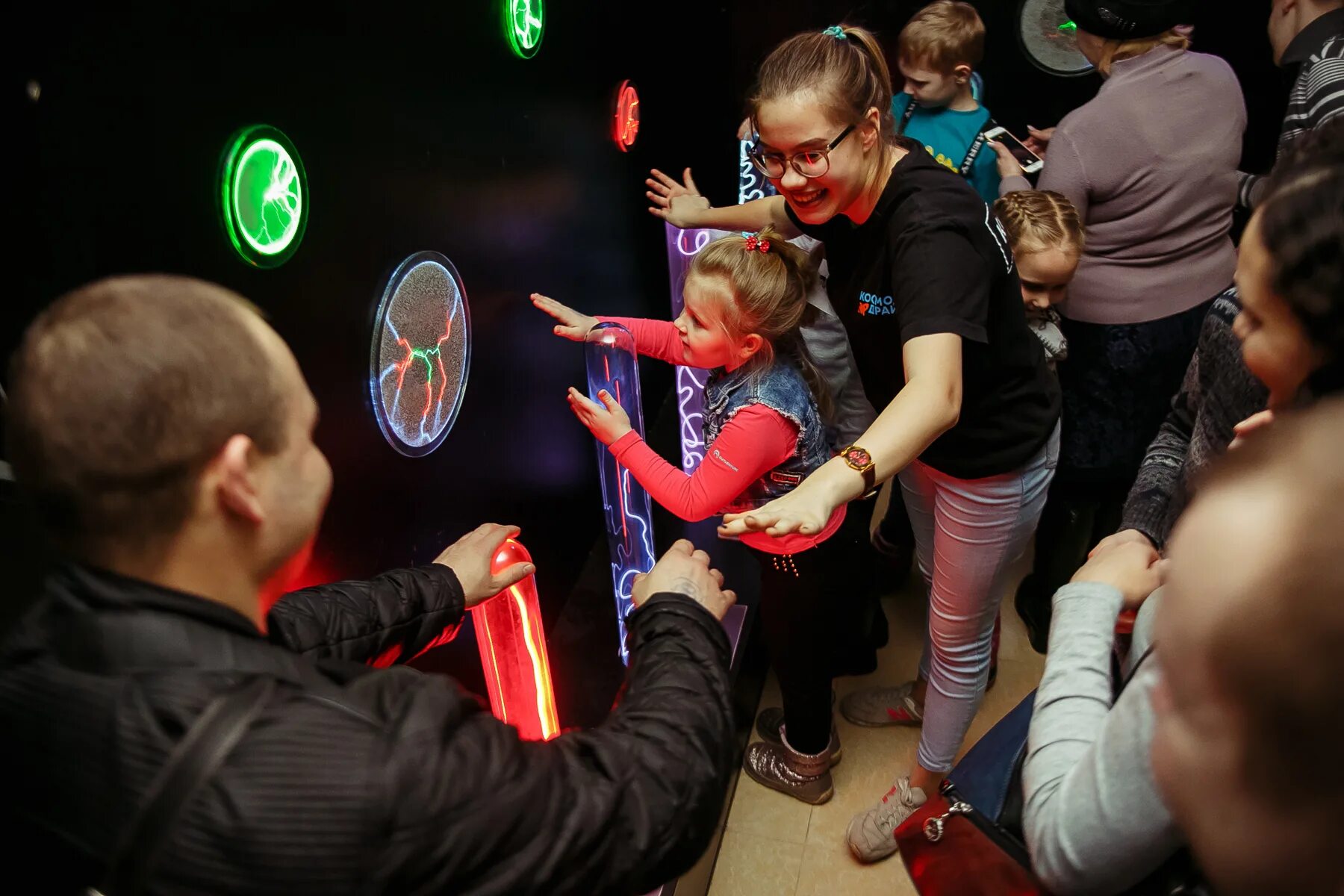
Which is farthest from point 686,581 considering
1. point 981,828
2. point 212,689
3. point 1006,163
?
point 1006,163

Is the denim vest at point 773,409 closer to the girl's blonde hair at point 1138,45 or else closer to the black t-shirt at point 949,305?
the black t-shirt at point 949,305

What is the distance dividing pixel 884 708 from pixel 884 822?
1.48 feet

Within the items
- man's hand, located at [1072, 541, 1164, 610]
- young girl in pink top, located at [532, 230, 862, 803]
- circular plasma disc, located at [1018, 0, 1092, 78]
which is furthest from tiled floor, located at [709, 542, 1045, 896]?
circular plasma disc, located at [1018, 0, 1092, 78]

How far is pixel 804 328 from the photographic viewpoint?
232cm

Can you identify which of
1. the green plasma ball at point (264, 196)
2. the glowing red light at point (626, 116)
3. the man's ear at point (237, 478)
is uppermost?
the green plasma ball at point (264, 196)

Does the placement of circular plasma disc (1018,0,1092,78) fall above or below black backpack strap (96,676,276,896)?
below

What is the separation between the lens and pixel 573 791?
0.89 m

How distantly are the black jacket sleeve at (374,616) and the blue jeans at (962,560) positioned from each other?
1.11m

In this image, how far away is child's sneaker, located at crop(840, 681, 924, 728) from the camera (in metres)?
2.73

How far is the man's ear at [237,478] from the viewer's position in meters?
0.79

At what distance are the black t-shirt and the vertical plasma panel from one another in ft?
1.82

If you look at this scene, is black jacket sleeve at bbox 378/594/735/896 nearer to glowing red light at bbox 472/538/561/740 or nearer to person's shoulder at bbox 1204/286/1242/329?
glowing red light at bbox 472/538/561/740

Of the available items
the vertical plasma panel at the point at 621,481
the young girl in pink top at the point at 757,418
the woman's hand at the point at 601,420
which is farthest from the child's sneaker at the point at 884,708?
the woman's hand at the point at 601,420

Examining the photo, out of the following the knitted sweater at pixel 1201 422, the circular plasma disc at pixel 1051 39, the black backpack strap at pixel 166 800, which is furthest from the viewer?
the circular plasma disc at pixel 1051 39
